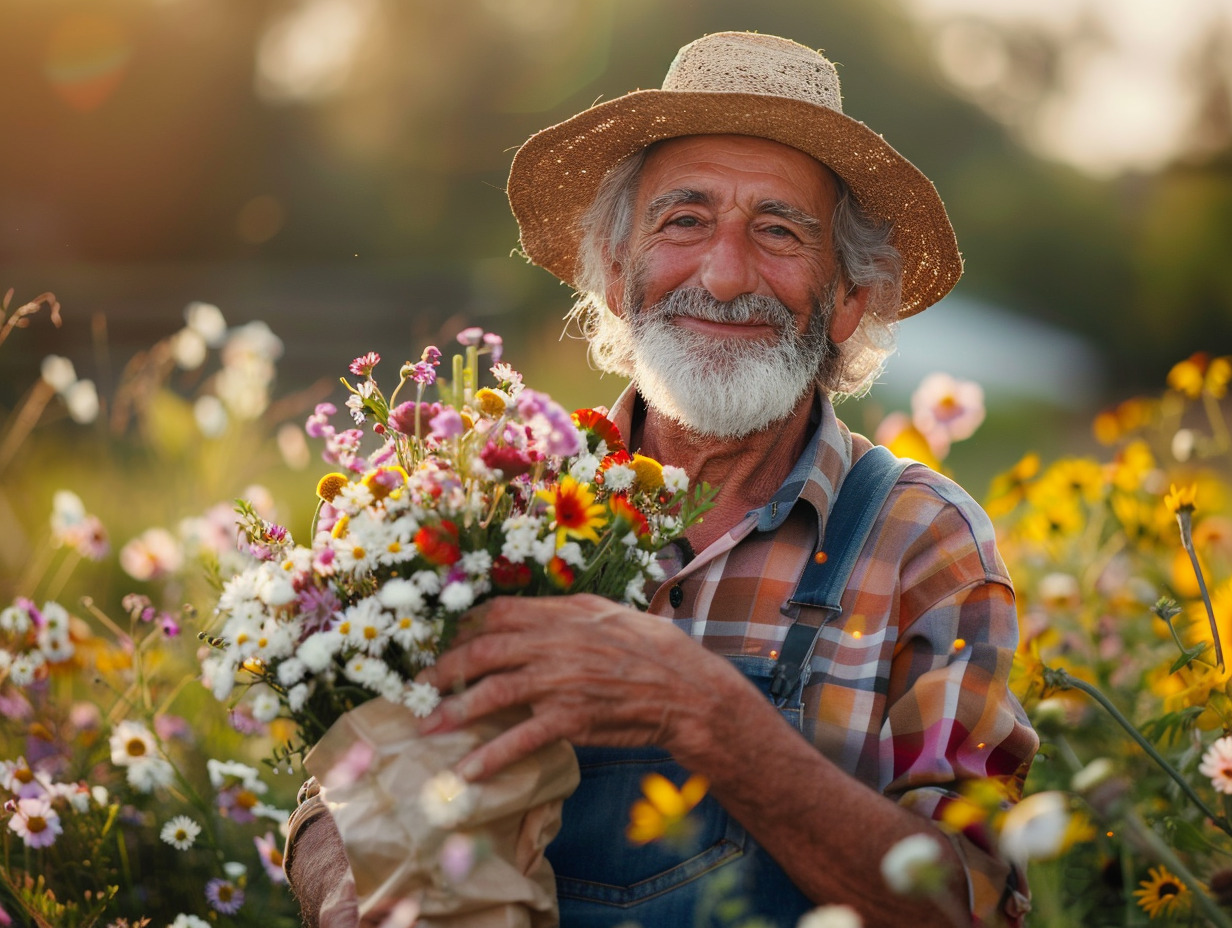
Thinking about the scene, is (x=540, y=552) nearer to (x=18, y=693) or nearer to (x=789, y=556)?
(x=789, y=556)

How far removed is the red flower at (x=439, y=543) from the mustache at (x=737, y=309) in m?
1.17

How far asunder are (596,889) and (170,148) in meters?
18.4

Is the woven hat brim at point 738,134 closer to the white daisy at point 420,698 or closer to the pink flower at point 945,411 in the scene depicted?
the pink flower at point 945,411

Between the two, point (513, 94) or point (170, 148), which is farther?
point (513, 94)

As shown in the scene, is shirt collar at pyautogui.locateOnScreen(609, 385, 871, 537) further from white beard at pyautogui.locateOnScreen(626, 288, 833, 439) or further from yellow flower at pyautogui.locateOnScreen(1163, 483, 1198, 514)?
yellow flower at pyautogui.locateOnScreen(1163, 483, 1198, 514)

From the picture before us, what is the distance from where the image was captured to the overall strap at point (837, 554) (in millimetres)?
2012

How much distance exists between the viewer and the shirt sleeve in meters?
1.76

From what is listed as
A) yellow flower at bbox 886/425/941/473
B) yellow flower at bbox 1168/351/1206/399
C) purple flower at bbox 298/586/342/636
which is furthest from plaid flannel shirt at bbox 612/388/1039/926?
yellow flower at bbox 1168/351/1206/399

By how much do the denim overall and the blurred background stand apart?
911 centimetres

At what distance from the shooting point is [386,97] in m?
22.1

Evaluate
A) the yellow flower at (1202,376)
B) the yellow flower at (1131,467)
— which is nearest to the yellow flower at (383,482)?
the yellow flower at (1131,467)

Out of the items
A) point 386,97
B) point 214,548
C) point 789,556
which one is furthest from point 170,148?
point 789,556

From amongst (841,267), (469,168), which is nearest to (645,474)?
(841,267)

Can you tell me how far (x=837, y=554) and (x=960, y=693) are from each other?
0.35m
